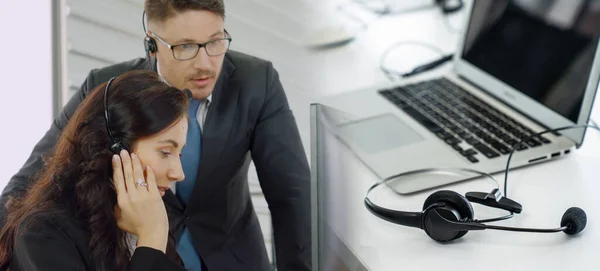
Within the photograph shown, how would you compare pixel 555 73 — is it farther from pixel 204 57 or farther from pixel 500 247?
pixel 204 57

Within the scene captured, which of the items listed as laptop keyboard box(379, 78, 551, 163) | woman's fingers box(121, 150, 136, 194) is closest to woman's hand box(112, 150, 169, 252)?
woman's fingers box(121, 150, 136, 194)

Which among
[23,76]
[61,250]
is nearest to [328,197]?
[61,250]

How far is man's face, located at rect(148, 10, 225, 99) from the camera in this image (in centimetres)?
71

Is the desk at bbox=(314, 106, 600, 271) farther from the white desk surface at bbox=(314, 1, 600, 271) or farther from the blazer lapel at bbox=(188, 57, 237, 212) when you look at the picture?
the blazer lapel at bbox=(188, 57, 237, 212)

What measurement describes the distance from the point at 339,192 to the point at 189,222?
0.17 meters

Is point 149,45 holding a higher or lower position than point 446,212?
higher

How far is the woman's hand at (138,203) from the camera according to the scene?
2.15 feet

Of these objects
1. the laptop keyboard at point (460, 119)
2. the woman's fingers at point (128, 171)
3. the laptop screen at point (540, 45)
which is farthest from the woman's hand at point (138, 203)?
the laptop screen at point (540, 45)

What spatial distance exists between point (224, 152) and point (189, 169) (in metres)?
0.05

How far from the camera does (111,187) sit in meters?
0.67

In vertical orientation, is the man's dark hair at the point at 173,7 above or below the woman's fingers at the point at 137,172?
above

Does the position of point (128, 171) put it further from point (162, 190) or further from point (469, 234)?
point (469, 234)

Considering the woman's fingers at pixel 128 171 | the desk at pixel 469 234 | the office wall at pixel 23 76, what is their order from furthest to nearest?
the office wall at pixel 23 76, the desk at pixel 469 234, the woman's fingers at pixel 128 171

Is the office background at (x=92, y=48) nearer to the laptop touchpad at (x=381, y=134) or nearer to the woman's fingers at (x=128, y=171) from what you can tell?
the laptop touchpad at (x=381, y=134)
